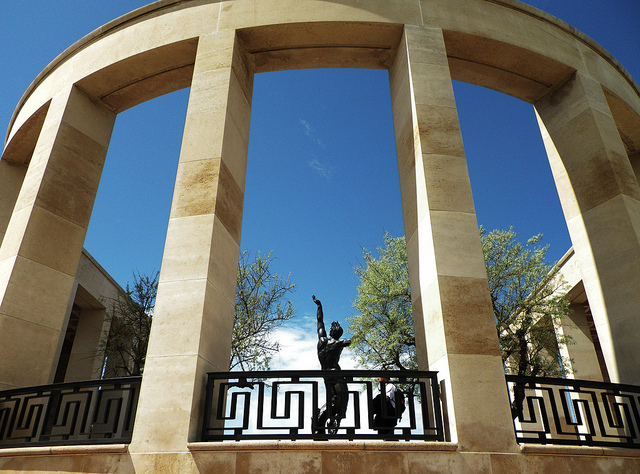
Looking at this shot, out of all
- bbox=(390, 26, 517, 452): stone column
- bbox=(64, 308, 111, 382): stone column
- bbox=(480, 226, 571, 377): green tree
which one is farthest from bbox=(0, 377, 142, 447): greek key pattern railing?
bbox=(480, 226, 571, 377): green tree

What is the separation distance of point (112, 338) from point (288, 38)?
16755 mm

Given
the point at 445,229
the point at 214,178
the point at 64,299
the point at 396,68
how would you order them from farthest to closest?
the point at 396,68 < the point at 64,299 < the point at 214,178 < the point at 445,229

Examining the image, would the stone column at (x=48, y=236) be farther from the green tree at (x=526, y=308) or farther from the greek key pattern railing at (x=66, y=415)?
the green tree at (x=526, y=308)

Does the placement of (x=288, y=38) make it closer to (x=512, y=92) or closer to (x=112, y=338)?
(x=512, y=92)

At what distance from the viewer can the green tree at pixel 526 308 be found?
779 inches

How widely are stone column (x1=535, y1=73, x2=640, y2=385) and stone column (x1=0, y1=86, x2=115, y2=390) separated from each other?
491 inches

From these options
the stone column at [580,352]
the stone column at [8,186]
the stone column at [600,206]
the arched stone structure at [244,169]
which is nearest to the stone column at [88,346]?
the stone column at [8,186]

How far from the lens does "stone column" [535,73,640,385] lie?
9.95 meters

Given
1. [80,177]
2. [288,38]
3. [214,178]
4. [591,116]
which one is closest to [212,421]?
[214,178]

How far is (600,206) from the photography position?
1105 centimetres

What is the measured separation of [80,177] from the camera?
12000 mm

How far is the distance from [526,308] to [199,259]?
16626 mm

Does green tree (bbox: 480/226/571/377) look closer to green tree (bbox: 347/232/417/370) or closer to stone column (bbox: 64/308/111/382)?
green tree (bbox: 347/232/417/370)

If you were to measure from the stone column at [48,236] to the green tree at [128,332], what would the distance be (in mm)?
10737
